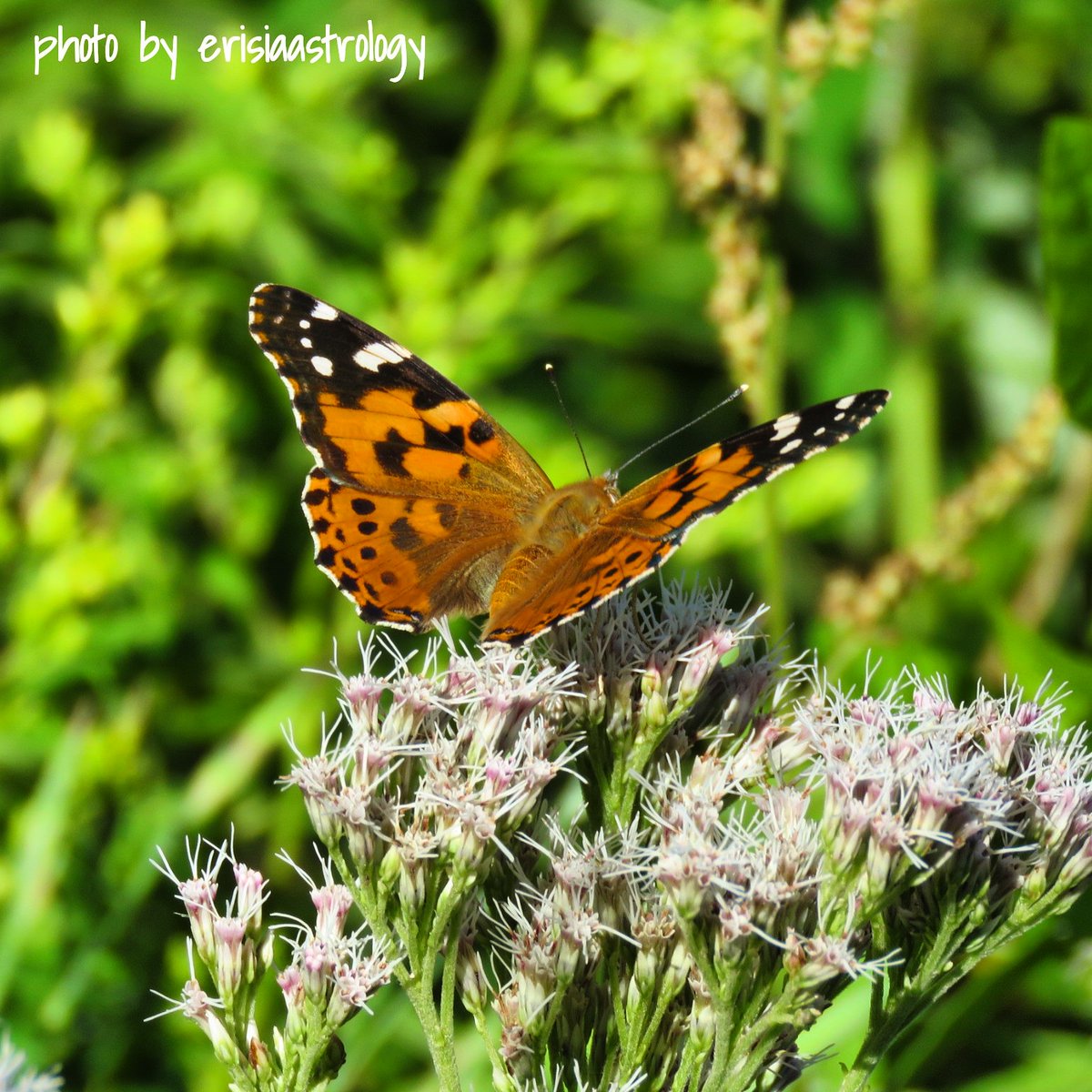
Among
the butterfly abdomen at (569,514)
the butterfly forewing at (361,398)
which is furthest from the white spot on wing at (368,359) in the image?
the butterfly abdomen at (569,514)

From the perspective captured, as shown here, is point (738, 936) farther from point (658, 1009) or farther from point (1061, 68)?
point (1061, 68)

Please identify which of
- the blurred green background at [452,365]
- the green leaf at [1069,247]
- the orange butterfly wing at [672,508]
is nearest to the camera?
the orange butterfly wing at [672,508]

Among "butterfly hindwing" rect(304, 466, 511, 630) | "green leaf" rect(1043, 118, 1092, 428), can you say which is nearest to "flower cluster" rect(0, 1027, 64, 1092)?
"butterfly hindwing" rect(304, 466, 511, 630)

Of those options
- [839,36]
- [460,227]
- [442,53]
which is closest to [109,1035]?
[460,227]

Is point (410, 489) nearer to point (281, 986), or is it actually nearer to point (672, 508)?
point (672, 508)

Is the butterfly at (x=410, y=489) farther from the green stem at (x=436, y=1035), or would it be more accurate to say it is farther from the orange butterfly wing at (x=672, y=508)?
the green stem at (x=436, y=1035)

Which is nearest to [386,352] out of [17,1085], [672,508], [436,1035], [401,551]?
[401,551]

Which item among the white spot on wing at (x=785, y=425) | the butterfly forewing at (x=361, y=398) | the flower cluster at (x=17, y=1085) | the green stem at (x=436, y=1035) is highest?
the butterfly forewing at (x=361, y=398)

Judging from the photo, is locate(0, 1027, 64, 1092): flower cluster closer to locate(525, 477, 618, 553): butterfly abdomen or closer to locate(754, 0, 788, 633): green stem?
locate(525, 477, 618, 553): butterfly abdomen
